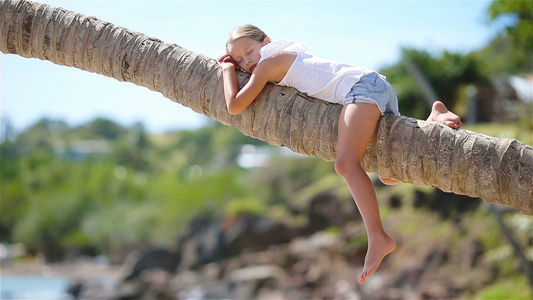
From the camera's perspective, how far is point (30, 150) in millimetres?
61500

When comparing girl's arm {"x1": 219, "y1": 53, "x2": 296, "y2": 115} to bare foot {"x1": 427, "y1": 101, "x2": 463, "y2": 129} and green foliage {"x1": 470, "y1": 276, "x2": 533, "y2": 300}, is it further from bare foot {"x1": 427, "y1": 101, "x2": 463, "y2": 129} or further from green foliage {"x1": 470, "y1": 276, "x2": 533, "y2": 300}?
green foliage {"x1": 470, "y1": 276, "x2": 533, "y2": 300}

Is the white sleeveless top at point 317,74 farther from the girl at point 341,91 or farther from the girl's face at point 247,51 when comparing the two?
the girl's face at point 247,51

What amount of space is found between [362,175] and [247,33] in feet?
3.60

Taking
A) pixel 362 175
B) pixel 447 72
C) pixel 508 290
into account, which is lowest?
pixel 508 290

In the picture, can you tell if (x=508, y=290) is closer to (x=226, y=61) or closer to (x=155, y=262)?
(x=226, y=61)

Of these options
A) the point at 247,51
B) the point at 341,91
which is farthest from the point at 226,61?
the point at 341,91

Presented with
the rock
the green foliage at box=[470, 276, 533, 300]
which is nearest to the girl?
the green foliage at box=[470, 276, 533, 300]

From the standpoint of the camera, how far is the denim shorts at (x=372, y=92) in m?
3.16

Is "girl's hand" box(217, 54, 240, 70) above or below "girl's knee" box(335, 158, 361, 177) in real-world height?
above

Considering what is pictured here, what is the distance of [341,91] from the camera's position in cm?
325

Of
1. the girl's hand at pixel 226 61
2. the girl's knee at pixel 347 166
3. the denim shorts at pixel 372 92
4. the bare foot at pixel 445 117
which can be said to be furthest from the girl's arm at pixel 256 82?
the bare foot at pixel 445 117

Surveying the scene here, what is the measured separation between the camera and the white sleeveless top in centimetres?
325

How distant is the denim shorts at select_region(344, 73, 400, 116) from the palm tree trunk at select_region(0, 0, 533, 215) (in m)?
0.10

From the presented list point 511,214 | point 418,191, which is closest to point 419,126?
point 511,214
